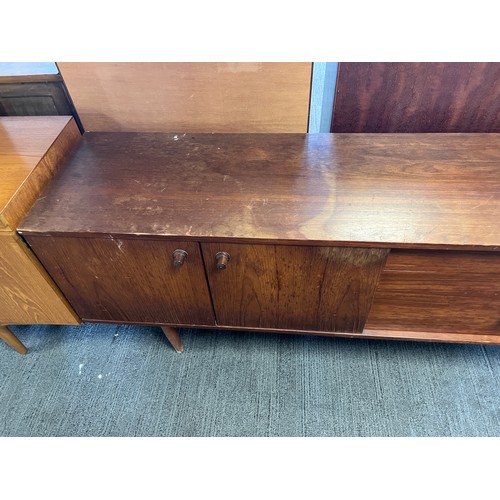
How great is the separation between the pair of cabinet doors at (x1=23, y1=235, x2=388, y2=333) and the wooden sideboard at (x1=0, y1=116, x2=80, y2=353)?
0.04 m

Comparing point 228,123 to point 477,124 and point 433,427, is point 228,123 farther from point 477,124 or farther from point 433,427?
Answer: point 433,427

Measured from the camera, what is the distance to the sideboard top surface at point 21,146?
2.47 ft

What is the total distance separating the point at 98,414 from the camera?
3.31 ft

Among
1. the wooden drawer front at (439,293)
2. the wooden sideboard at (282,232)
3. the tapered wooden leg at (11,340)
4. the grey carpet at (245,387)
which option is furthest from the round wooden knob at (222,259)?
the tapered wooden leg at (11,340)

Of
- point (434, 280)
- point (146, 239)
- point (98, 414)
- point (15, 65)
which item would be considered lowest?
point (98, 414)

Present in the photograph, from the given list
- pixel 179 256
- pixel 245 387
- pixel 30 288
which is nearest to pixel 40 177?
pixel 30 288

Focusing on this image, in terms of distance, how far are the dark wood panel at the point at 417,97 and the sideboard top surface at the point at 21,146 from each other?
69 cm

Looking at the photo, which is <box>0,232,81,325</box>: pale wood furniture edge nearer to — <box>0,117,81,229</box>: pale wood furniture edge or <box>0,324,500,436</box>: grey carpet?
<box>0,117,81,229</box>: pale wood furniture edge

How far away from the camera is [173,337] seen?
105 cm

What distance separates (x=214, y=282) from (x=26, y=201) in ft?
1.38

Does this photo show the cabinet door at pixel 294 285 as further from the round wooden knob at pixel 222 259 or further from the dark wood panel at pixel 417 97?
the dark wood panel at pixel 417 97

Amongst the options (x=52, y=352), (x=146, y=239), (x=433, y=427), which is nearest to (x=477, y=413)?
(x=433, y=427)

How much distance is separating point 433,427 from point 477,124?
0.76 metres

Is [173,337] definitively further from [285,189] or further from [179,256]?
[285,189]
